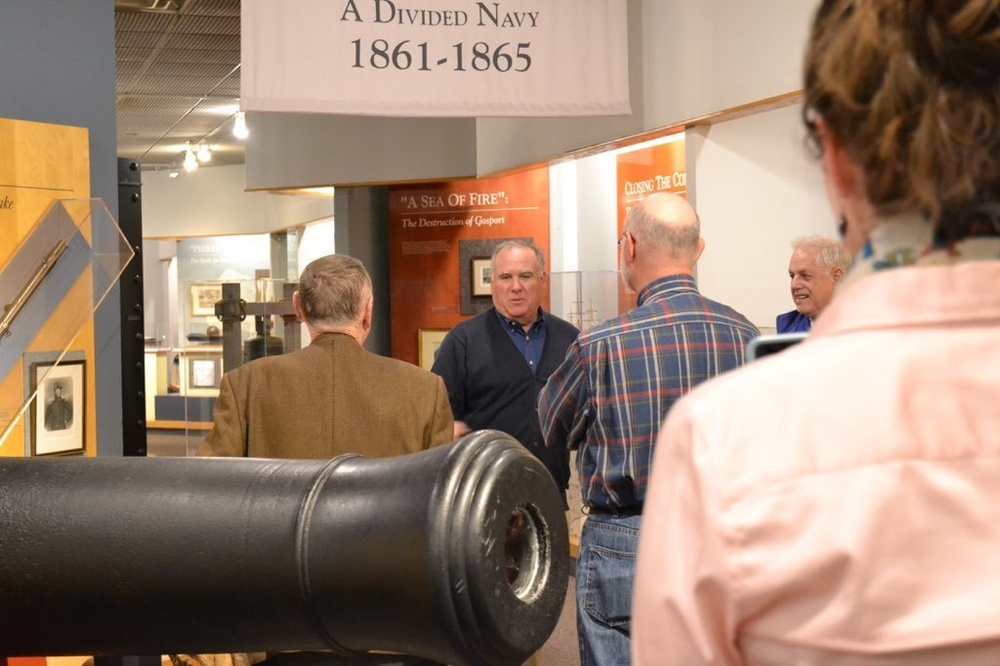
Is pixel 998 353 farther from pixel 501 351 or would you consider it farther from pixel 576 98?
pixel 576 98

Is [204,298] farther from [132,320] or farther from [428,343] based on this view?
[132,320]

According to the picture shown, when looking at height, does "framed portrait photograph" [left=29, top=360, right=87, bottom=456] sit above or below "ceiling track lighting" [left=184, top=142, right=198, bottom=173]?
below

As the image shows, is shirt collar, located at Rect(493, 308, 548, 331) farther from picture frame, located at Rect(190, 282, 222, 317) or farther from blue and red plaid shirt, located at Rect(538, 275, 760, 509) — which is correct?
picture frame, located at Rect(190, 282, 222, 317)

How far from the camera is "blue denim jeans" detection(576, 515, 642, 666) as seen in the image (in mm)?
2857

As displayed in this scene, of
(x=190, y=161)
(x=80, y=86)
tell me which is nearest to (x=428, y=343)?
(x=80, y=86)

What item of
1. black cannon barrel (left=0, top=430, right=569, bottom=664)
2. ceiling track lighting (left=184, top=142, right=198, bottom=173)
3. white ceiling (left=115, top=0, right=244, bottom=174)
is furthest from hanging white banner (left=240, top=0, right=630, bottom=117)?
ceiling track lighting (left=184, top=142, right=198, bottom=173)

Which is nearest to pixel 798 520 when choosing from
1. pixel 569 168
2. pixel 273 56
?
pixel 273 56

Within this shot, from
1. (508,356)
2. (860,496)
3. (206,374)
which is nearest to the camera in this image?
(860,496)

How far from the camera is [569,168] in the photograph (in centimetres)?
700

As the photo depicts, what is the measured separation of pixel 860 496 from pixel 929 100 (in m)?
0.25

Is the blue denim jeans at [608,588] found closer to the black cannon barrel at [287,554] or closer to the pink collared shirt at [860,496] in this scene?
the black cannon barrel at [287,554]

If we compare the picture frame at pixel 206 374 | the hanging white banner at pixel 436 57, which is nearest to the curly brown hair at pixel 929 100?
the hanging white banner at pixel 436 57

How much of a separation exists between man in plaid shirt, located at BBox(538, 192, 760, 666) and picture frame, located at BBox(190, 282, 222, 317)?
665 cm

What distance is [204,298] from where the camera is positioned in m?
9.98
